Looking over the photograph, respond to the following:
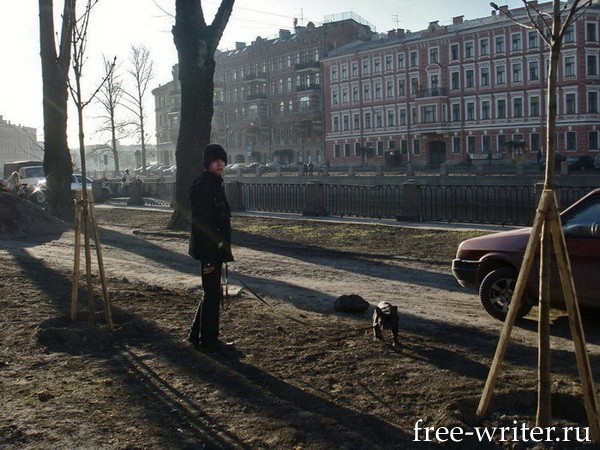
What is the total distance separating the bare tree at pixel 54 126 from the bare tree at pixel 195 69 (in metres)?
6.08

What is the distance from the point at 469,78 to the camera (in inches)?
2603

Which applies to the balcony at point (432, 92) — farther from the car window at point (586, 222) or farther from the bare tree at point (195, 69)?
the car window at point (586, 222)

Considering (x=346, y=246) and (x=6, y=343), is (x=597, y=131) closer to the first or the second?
(x=346, y=246)

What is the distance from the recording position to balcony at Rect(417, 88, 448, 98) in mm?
67750

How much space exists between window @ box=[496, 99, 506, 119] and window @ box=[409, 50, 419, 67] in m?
10.3

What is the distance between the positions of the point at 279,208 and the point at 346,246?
1049cm

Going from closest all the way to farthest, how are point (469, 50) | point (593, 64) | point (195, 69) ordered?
point (195, 69) < point (593, 64) < point (469, 50)

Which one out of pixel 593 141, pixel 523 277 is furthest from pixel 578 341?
pixel 593 141

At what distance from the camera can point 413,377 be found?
5465 millimetres

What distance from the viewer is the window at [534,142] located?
5953 centimetres

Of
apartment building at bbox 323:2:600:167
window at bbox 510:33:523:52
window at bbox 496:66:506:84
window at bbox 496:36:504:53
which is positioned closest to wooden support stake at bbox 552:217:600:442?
apartment building at bbox 323:2:600:167

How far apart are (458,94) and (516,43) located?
7.37 metres

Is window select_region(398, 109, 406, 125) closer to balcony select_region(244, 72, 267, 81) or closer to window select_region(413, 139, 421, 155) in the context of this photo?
window select_region(413, 139, 421, 155)

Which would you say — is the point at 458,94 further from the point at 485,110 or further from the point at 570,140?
the point at 570,140
